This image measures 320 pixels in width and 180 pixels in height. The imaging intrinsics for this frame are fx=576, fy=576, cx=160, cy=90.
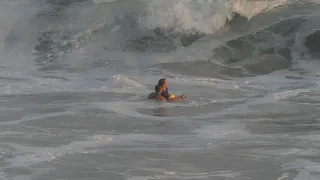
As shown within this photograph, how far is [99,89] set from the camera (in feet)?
32.0

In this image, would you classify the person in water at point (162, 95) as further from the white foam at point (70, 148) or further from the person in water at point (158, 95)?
the white foam at point (70, 148)

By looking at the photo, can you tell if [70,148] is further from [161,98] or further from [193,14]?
[193,14]

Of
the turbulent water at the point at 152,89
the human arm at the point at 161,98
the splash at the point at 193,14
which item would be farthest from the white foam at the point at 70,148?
the splash at the point at 193,14

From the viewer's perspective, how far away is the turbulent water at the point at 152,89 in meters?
5.12

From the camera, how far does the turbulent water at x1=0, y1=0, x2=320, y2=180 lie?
5117mm

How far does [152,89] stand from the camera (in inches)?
395

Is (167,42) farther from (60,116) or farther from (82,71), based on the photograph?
(60,116)

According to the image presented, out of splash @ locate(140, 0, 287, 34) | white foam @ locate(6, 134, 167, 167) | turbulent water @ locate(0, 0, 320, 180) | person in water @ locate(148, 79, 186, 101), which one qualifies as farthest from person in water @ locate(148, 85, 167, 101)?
splash @ locate(140, 0, 287, 34)

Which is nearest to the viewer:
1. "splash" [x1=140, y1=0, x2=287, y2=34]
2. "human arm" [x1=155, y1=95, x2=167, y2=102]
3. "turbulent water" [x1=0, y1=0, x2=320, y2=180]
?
"turbulent water" [x1=0, y1=0, x2=320, y2=180]

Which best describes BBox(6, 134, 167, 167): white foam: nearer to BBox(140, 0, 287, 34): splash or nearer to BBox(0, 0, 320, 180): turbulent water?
BBox(0, 0, 320, 180): turbulent water

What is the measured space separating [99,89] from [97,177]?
5147 mm

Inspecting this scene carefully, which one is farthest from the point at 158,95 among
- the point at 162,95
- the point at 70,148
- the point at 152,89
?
the point at 70,148

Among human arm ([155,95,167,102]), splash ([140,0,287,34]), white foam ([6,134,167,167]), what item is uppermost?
splash ([140,0,287,34])

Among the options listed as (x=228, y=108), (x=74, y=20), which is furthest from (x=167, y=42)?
(x=228, y=108)
